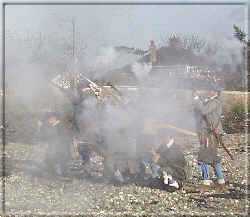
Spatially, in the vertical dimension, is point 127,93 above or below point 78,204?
above

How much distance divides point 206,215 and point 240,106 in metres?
12.2

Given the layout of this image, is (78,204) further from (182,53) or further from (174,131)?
(182,53)

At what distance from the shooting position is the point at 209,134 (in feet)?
24.0

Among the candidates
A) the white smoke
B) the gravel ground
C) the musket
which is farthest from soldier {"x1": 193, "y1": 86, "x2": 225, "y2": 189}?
the white smoke

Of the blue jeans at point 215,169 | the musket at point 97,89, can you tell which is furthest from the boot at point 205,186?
the musket at point 97,89

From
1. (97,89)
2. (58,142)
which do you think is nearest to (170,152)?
(97,89)

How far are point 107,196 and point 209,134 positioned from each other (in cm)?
241

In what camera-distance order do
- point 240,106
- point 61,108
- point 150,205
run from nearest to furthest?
point 150,205
point 61,108
point 240,106

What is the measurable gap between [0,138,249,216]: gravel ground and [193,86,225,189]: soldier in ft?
1.30

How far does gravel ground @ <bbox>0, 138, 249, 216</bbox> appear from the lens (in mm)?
6121

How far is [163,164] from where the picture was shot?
7.32 meters

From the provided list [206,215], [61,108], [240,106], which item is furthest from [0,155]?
[240,106]

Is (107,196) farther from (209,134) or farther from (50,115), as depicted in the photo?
(50,115)

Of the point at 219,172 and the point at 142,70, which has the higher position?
the point at 142,70
